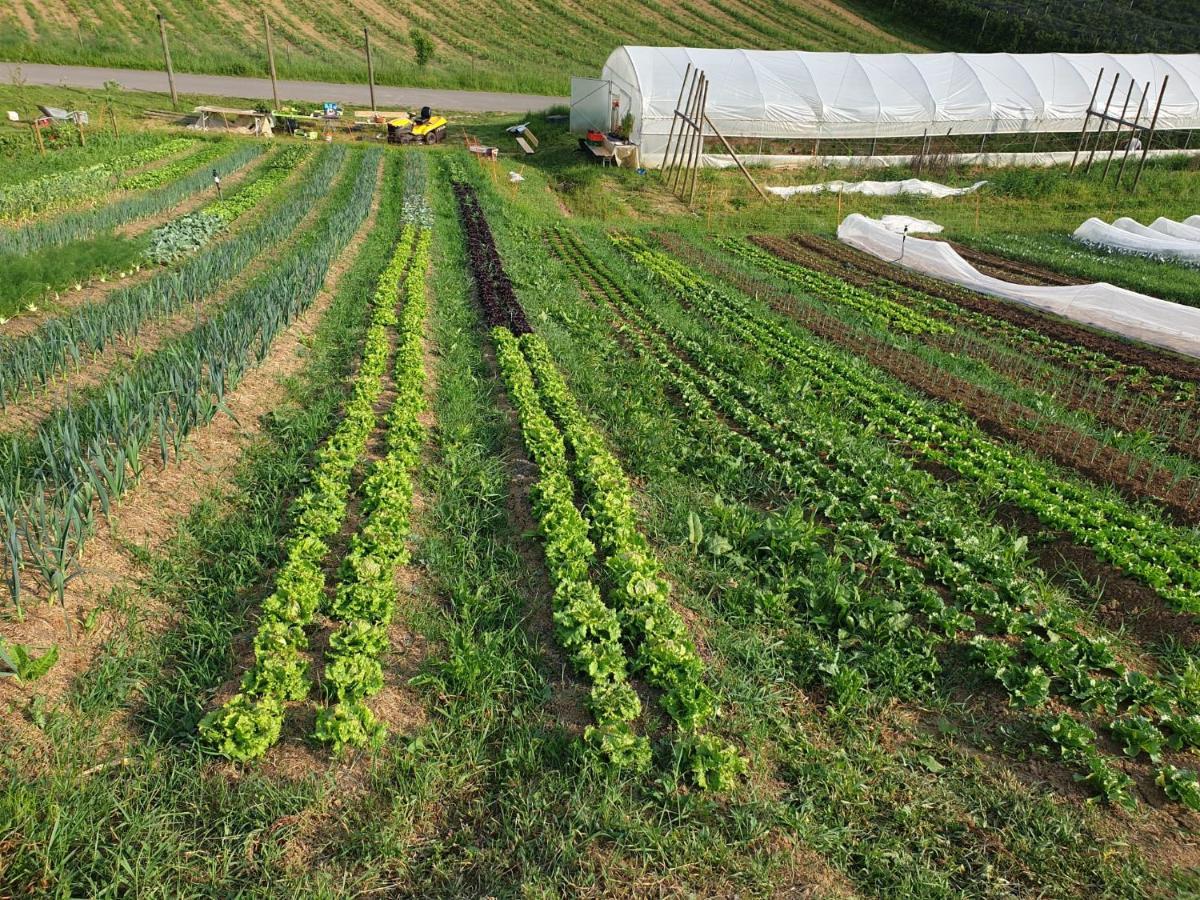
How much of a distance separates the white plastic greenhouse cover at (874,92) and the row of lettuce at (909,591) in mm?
19927

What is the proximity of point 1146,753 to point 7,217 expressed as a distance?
1976 centimetres

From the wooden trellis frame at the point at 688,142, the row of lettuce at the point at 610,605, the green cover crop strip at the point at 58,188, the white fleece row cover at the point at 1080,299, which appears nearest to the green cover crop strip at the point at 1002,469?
the row of lettuce at the point at 610,605

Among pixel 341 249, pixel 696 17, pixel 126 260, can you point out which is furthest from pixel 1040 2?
pixel 126 260

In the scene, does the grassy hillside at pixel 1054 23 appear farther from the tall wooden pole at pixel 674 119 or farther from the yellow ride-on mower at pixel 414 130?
the yellow ride-on mower at pixel 414 130

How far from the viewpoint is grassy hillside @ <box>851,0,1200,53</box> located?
46094 mm

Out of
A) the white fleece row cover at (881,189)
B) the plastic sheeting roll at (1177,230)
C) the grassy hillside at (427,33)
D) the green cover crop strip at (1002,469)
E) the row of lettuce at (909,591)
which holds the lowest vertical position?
the row of lettuce at (909,591)

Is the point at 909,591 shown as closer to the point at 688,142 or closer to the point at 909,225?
the point at 909,225

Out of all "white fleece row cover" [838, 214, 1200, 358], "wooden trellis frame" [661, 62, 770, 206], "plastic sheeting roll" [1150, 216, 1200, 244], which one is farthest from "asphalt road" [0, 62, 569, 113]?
"plastic sheeting roll" [1150, 216, 1200, 244]

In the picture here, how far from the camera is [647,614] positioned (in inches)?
189

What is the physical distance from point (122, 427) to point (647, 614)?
4.29m

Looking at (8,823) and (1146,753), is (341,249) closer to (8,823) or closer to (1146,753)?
(8,823)

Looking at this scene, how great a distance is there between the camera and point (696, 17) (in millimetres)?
53562

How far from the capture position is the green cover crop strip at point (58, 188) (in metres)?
14.8

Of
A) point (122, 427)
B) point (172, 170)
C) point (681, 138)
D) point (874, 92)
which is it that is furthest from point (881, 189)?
point (122, 427)
